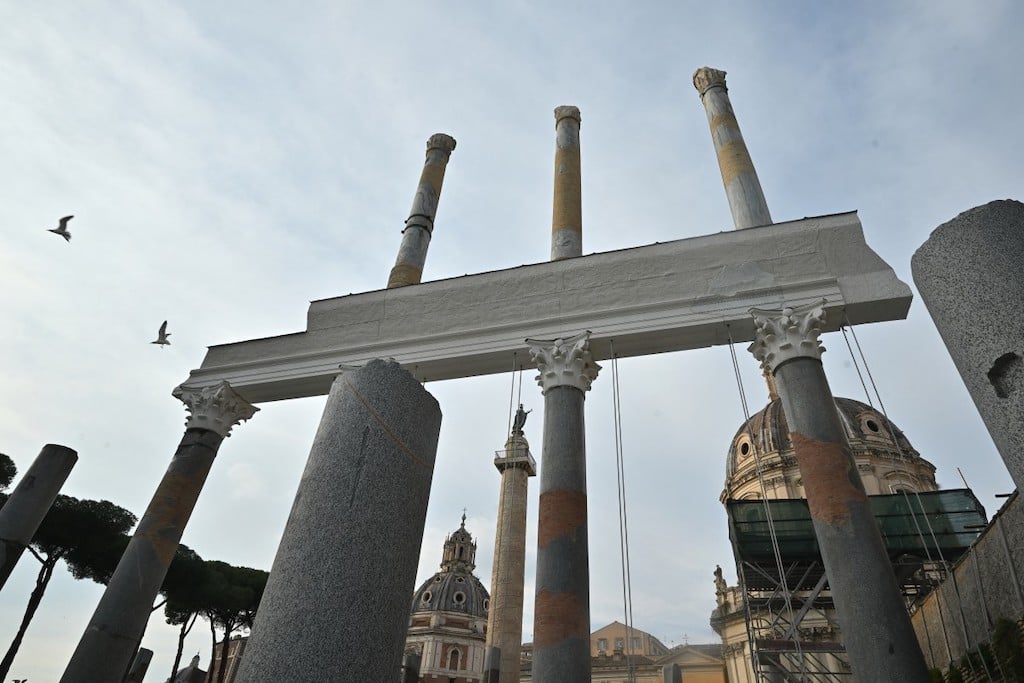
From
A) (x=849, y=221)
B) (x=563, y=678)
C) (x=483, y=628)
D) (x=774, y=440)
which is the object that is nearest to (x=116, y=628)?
(x=563, y=678)

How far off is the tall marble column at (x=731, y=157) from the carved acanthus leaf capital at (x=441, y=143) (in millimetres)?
6213

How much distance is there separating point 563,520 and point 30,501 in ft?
27.8

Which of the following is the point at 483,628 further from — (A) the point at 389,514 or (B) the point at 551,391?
(A) the point at 389,514

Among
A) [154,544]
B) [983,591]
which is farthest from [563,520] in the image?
[983,591]

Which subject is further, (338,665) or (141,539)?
(141,539)

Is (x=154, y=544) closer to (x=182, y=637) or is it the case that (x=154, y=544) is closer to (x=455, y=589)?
(x=182, y=637)

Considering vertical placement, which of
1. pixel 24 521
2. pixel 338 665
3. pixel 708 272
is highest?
pixel 708 272

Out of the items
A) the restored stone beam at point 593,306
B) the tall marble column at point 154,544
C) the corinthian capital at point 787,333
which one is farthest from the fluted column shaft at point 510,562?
the corinthian capital at point 787,333

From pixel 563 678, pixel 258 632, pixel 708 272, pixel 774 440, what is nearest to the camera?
pixel 258 632

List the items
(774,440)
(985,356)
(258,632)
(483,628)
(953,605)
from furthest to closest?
(483,628), (774,440), (953,605), (258,632), (985,356)

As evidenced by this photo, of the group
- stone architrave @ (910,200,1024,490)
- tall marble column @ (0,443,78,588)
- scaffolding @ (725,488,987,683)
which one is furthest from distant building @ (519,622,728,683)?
stone architrave @ (910,200,1024,490)

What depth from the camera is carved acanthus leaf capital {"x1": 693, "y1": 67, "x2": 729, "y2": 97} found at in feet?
48.1

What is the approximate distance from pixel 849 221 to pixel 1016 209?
7577mm

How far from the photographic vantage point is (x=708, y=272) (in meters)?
10.4
